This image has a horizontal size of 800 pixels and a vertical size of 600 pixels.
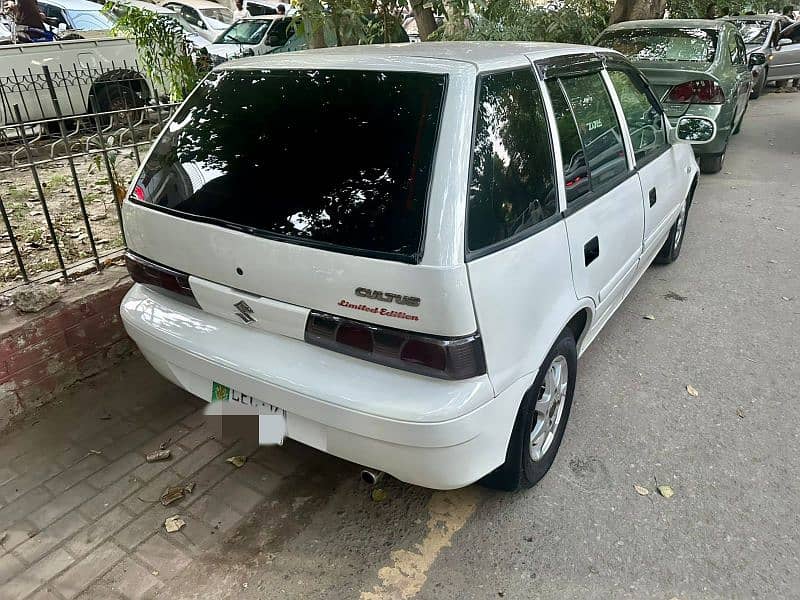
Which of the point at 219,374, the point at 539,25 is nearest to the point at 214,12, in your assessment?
the point at 539,25

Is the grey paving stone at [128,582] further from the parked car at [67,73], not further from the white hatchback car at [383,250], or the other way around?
the parked car at [67,73]

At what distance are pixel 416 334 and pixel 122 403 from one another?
6.79ft

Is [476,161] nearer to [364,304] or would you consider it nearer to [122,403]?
[364,304]

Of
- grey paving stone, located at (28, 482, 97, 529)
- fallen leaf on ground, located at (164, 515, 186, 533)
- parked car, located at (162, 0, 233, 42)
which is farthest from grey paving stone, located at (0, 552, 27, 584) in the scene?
parked car, located at (162, 0, 233, 42)

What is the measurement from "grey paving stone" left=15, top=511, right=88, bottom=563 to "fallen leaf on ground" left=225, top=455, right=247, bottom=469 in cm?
63

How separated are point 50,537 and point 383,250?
183 centimetres

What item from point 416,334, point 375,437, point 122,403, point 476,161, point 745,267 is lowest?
point 745,267

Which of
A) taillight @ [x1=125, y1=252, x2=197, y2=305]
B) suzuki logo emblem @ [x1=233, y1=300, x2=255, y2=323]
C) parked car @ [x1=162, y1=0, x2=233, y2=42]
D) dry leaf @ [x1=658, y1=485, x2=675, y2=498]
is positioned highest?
parked car @ [x1=162, y1=0, x2=233, y2=42]

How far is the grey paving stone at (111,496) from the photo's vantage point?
2.54m

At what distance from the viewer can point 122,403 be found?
320 cm

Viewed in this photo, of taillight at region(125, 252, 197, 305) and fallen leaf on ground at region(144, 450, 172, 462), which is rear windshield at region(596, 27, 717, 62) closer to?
taillight at region(125, 252, 197, 305)

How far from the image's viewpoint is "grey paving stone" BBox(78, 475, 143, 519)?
2543 millimetres

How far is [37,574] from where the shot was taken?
2256 millimetres

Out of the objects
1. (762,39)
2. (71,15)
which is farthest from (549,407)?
(762,39)
